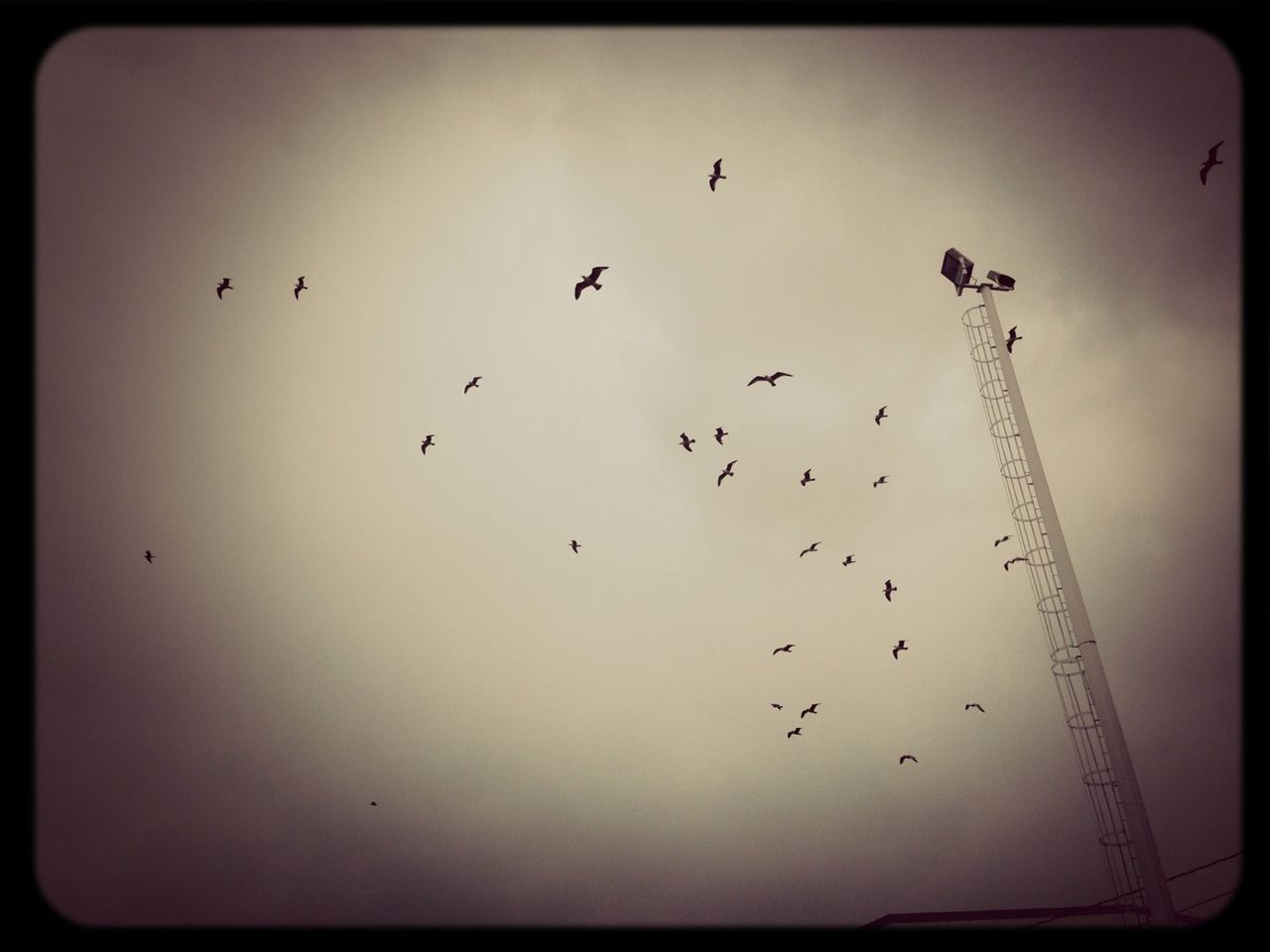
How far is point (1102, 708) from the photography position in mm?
11891

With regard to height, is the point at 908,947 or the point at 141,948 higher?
the point at 141,948

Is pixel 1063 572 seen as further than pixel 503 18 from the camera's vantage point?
Yes

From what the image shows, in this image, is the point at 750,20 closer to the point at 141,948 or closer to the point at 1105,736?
the point at 141,948

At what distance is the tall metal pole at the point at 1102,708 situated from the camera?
11.2 metres

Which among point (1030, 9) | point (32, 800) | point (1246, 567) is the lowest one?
point (32, 800)

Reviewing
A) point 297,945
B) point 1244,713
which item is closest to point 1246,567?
point 1244,713

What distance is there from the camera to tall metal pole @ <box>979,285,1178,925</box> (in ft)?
36.7

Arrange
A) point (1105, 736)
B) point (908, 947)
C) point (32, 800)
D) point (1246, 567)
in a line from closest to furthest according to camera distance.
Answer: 1. point (908, 947)
2. point (32, 800)
3. point (1246, 567)
4. point (1105, 736)

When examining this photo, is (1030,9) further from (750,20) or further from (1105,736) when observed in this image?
(1105,736)

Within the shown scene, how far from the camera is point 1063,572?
12.5m

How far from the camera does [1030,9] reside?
661 centimetres

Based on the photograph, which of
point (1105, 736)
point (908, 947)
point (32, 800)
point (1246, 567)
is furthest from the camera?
point (1105, 736)

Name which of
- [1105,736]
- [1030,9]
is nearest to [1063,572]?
[1105,736]

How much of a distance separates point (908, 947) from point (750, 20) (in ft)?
26.0
